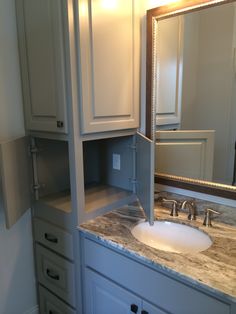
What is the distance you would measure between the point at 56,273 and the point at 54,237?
240mm

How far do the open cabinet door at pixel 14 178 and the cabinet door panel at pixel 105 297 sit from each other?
0.50 meters

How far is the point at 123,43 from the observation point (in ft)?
4.57

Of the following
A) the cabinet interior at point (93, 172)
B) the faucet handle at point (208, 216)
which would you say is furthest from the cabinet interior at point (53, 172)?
the faucet handle at point (208, 216)

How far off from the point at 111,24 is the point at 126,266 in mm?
1187

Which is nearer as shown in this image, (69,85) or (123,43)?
(69,85)

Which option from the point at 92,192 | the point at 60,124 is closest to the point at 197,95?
the point at 60,124

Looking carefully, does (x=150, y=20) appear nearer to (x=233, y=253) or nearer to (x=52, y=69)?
(x=52, y=69)

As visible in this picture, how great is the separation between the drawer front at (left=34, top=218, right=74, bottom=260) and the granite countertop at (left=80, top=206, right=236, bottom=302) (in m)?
0.17

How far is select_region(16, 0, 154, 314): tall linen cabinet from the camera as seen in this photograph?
120 cm

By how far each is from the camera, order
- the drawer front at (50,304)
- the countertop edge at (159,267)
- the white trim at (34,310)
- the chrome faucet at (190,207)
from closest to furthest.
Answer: the countertop edge at (159,267), the chrome faucet at (190,207), the drawer front at (50,304), the white trim at (34,310)

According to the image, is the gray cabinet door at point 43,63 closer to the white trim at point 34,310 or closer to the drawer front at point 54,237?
the drawer front at point 54,237

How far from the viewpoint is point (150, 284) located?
42.3 inches

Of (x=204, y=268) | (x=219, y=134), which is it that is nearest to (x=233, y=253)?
(x=204, y=268)

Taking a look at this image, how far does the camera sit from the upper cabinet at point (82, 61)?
3.90 ft
